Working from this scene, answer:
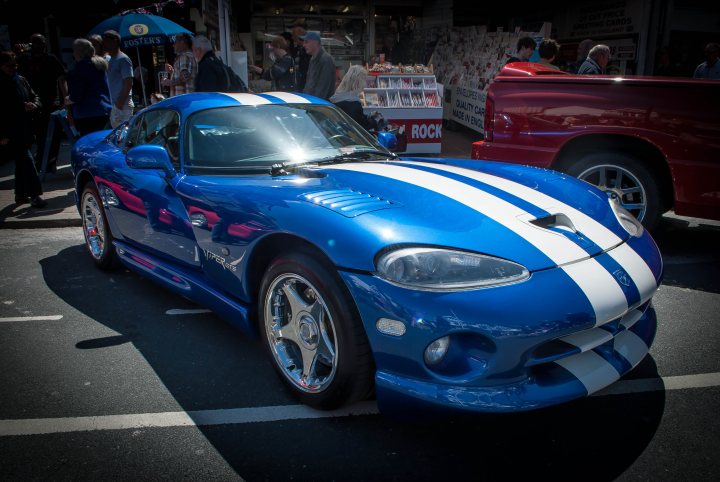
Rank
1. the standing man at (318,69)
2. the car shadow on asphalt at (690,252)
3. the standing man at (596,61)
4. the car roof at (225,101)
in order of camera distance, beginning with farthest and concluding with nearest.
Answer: the standing man at (318,69)
the standing man at (596,61)
the car shadow on asphalt at (690,252)
the car roof at (225,101)

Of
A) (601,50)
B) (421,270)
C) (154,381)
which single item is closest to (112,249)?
(154,381)

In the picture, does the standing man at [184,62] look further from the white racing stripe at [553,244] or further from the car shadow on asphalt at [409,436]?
the white racing stripe at [553,244]

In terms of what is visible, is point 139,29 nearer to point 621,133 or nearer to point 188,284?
point 188,284

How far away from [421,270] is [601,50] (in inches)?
207

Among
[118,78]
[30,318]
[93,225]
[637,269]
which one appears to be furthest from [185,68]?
[637,269]

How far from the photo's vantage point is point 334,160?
314 centimetres

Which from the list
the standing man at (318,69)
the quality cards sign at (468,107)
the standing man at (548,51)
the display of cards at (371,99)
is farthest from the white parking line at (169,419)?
the quality cards sign at (468,107)

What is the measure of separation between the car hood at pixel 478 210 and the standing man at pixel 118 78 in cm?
535

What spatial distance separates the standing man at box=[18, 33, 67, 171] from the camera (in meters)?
7.81

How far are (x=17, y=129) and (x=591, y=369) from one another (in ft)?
20.6

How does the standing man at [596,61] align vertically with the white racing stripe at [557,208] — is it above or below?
above

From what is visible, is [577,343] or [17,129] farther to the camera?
[17,129]

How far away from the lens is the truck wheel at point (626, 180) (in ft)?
15.0

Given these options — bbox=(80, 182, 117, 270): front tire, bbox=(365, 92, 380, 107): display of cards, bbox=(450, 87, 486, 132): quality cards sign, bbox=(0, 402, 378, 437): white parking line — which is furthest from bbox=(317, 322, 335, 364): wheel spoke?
bbox=(450, 87, 486, 132): quality cards sign
